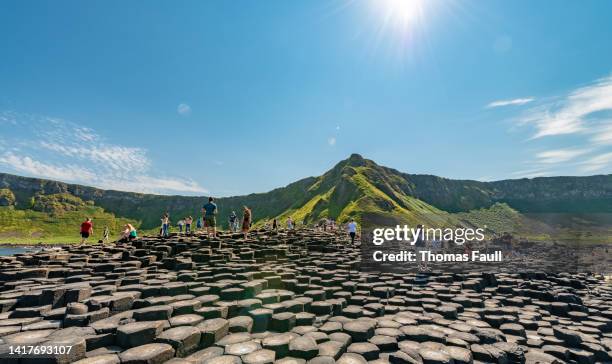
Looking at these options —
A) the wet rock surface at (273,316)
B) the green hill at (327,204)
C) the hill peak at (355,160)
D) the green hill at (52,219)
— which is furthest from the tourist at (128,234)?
the hill peak at (355,160)

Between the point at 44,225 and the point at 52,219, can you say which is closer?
the point at 44,225

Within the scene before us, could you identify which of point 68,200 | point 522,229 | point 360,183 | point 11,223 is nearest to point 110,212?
point 68,200

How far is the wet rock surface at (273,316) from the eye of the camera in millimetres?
5766

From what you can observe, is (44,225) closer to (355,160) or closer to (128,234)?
(355,160)

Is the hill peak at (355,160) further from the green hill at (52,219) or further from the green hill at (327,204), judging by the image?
the green hill at (52,219)

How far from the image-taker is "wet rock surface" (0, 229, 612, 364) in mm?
5766

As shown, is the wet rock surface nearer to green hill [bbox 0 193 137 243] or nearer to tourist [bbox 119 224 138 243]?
tourist [bbox 119 224 138 243]

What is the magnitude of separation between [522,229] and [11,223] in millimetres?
238425

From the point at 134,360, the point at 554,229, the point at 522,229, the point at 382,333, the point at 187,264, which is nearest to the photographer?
the point at 134,360

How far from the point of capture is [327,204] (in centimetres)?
11969

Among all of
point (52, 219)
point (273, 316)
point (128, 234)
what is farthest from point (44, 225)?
point (273, 316)

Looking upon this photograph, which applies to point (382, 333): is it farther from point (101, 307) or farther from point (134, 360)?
point (101, 307)

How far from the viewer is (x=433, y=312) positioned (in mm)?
9297

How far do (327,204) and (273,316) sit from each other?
112917 millimetres
